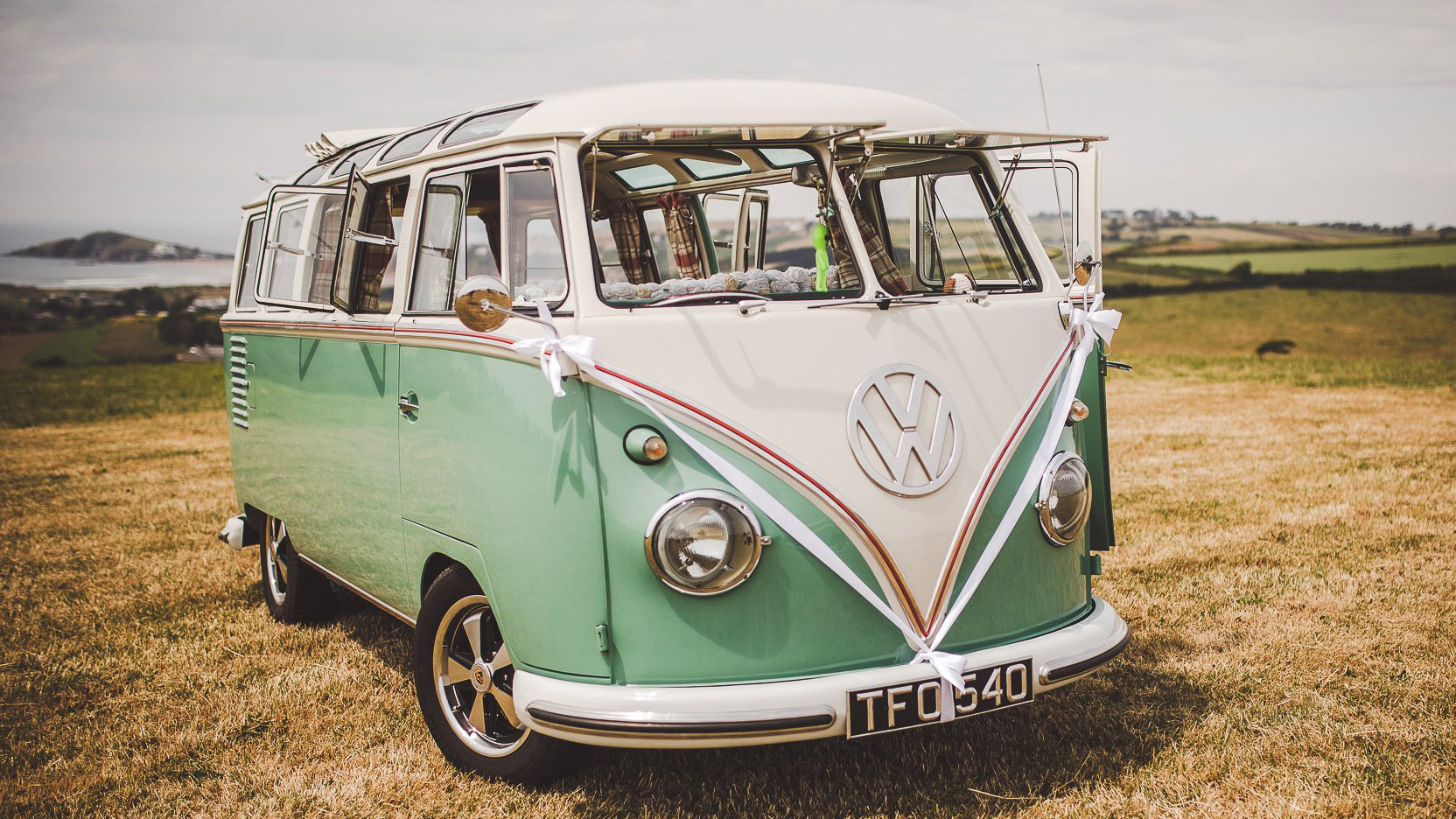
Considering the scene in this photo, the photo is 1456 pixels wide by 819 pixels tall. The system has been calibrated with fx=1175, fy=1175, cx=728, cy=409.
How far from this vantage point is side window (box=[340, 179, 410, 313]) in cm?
442

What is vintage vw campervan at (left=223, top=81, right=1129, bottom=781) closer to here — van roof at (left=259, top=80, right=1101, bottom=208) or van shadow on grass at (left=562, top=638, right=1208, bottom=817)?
van roof at (left=259, top=80, right=1101, bottom=208)

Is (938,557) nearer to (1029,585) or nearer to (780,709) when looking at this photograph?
(1029,585)

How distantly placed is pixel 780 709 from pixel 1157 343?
93.2 feet

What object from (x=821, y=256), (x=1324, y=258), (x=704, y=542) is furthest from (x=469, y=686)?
(x=1324, y=258)

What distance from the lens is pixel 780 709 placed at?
3252 mm

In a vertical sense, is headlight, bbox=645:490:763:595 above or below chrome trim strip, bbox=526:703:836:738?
above

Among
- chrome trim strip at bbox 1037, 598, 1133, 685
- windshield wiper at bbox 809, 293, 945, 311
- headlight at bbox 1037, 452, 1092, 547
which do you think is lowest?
chrome trim strip at bbox 1037, 598, 1133, 685

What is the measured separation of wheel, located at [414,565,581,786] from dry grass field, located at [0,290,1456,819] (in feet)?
0.36

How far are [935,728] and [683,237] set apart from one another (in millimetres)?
2396

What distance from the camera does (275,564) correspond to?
20.5 ft

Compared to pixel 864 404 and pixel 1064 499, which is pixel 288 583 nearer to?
pixel 864 404

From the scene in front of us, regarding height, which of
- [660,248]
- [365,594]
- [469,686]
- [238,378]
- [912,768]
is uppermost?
[660,248]

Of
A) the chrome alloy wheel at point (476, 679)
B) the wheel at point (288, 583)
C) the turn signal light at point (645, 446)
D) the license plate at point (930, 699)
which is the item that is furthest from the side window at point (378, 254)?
the license plate at point (930, 699)

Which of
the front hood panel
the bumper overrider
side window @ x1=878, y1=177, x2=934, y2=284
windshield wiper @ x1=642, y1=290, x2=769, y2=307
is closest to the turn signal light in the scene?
the front hood panel
